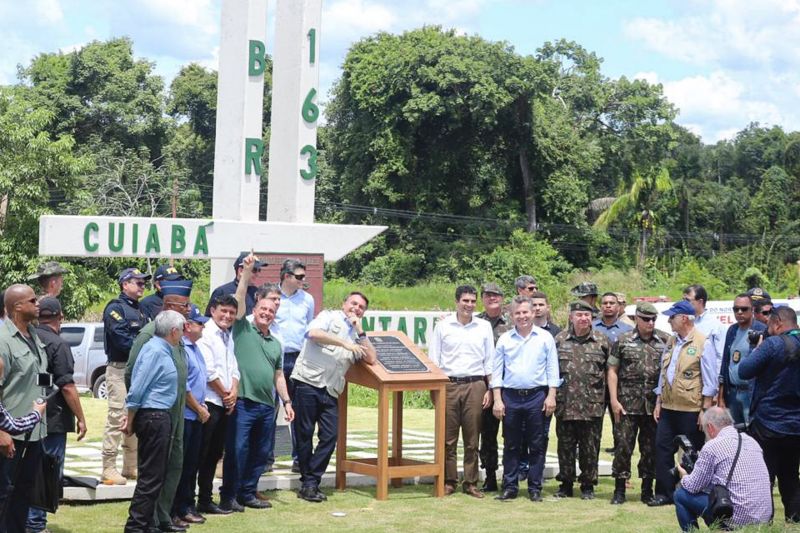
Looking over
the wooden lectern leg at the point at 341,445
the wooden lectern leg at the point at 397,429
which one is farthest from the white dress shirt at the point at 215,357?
the wooden lectern leg at the point at 397,429

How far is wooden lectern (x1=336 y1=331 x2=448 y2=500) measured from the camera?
9625mm

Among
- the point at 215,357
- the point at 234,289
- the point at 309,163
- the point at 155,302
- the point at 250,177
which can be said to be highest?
the point at 309,163

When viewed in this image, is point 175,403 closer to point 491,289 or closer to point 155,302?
point 155,302

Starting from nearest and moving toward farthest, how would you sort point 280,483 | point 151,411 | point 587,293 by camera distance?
point 151,411
point 280,483
point 587,293

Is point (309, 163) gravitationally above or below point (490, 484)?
above

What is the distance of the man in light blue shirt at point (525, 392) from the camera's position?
9.86 meters

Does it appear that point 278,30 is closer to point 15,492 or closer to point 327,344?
point 327,344

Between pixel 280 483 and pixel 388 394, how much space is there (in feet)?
4.06

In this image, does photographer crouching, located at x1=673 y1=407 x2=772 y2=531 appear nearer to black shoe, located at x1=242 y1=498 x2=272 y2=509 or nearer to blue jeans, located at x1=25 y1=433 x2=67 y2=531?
black shoe, located at x1=242 y1=498 x2=272 y2=509

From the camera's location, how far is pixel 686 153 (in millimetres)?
62000

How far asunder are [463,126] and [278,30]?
2934 cm

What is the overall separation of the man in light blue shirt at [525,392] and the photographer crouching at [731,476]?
2505 millimetres

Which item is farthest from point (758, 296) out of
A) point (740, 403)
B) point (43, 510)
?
point (43, 510)

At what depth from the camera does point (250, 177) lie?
11.6 m
